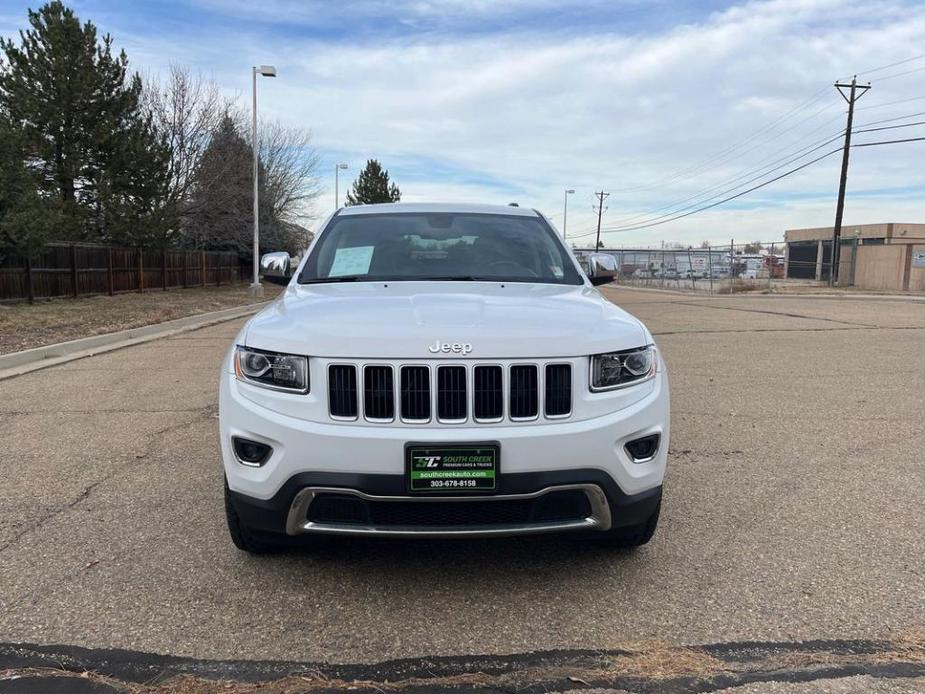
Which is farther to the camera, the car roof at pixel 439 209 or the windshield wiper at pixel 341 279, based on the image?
the car roof at pixel 439 209

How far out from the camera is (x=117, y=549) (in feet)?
11.6

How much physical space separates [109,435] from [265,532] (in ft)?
11.0

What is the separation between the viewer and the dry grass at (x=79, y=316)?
11734 millimetres

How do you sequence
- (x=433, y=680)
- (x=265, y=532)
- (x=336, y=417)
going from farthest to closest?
1. (x=265, y=532)
2. (x=336, y=417)
3. (x=433, y=680)

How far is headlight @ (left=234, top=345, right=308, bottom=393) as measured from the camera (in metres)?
2.85

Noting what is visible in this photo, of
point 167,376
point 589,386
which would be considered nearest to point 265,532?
point 589,386

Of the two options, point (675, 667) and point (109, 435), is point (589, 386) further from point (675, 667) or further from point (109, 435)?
point (109, 435)

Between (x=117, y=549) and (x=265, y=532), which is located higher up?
(x=265, y=532)

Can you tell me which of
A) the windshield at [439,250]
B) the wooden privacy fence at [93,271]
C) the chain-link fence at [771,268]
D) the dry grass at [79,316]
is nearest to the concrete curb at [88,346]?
the dry grass at [79,316]

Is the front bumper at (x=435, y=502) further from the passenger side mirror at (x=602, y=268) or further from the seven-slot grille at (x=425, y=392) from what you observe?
the passenger side mirror at (x=602, y=268)

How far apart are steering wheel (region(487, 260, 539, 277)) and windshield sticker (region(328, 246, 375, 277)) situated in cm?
74

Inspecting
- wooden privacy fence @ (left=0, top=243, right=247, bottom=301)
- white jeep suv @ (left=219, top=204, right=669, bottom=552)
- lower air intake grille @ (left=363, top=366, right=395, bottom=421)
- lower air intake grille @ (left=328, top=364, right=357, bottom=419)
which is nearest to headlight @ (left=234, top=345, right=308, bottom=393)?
white jeep suv @ (left=219, top=204, right=669, bottom=552)

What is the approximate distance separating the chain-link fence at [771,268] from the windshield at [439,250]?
51.2ft

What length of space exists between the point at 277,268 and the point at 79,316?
13464 mm
